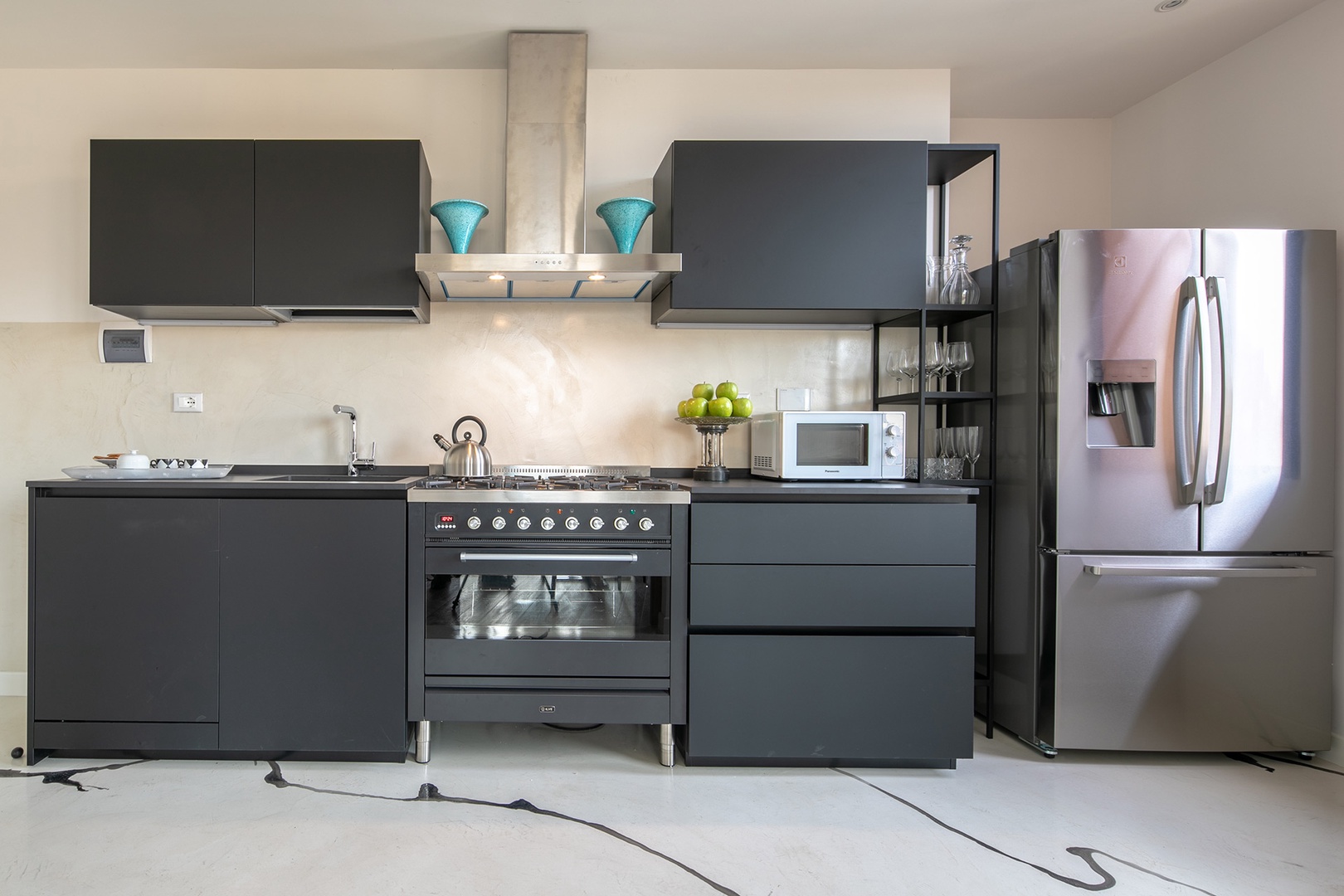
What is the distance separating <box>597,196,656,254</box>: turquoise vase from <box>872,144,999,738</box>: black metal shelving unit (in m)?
1.00

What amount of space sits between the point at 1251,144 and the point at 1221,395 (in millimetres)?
1141

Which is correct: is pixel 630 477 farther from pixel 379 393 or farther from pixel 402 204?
pixel 402 204

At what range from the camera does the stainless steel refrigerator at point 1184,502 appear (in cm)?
232

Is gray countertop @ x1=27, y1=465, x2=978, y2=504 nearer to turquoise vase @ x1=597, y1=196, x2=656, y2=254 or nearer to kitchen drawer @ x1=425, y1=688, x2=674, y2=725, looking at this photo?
kitchen drawer @ x1=425, y1=688, x2=674, y2=725

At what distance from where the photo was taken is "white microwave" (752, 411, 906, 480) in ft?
8.13

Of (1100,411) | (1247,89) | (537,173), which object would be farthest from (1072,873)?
(1247,89)

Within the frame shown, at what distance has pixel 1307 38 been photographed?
249cm

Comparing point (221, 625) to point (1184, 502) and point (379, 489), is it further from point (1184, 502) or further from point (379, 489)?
point (1184, 502)

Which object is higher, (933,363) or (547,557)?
(933,363)

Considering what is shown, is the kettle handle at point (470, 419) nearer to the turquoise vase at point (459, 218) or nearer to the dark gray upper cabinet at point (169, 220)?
the turquoise vase at point (459, 218)

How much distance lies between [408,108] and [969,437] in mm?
2505

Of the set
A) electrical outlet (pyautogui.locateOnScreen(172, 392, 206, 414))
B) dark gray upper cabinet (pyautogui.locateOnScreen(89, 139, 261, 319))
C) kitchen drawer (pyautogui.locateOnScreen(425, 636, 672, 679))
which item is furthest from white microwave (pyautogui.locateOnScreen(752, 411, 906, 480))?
electrical outlet (pyautogui.locateOnScreen(172, 392, 206, 414))

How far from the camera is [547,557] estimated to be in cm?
223

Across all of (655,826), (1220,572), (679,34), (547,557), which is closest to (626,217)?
(679,34)
